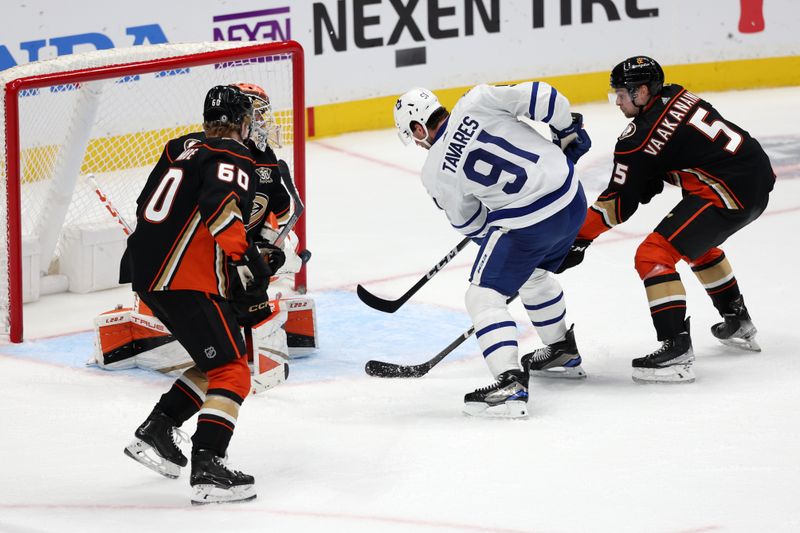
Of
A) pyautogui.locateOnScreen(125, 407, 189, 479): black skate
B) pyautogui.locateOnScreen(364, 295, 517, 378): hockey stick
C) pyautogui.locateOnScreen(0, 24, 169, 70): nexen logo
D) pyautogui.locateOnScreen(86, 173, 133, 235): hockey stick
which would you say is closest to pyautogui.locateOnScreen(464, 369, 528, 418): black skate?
pyautogui.locateOnScreen(364, 295, 517, 378): hockey stick

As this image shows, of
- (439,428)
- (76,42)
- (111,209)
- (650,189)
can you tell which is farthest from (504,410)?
(76,42)

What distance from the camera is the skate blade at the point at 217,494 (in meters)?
3.49

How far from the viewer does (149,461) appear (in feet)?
12.1

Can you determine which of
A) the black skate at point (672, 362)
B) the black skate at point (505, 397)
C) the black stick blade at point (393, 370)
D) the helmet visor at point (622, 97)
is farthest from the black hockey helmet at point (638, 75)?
the black stick blade at point (393, 370)

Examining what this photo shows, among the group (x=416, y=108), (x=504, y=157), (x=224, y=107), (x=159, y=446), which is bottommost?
(x=159, y=446)

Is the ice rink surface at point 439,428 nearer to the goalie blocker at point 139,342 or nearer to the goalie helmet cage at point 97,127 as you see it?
the goalie blocker at point 139,342

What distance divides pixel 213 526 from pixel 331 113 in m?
5.00

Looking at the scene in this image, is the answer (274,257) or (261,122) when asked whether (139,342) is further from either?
(274,257)

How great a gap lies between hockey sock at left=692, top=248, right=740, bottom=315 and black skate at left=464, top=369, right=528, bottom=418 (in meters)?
0.92

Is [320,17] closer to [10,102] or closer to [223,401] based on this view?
[10,102]

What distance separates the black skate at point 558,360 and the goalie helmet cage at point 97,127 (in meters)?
1.13

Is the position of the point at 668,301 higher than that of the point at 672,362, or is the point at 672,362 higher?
the point at 668,301

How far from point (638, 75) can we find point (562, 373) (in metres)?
0.96

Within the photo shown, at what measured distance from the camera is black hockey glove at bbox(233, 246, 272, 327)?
3482 mm
